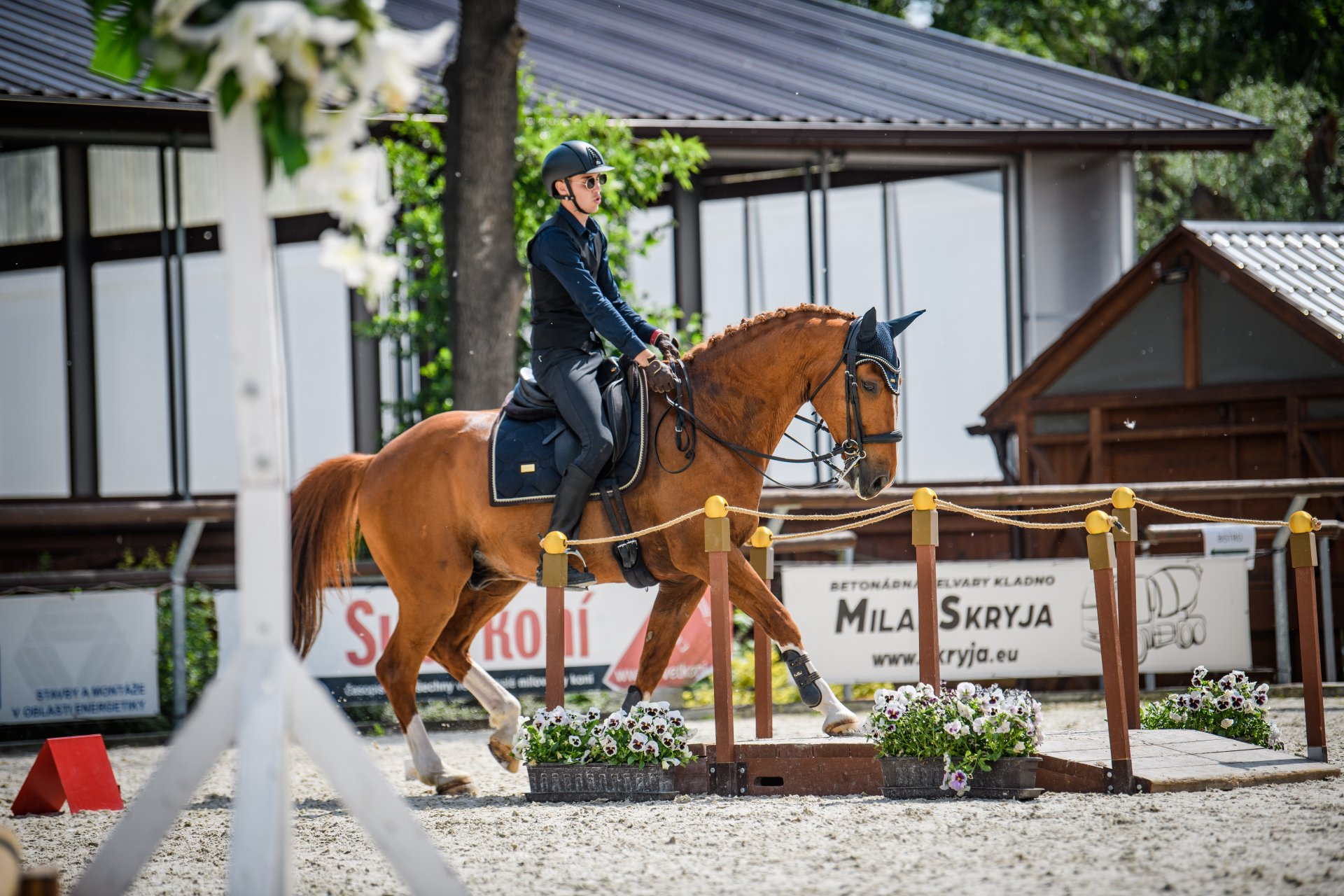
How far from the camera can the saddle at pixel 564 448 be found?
6.42m

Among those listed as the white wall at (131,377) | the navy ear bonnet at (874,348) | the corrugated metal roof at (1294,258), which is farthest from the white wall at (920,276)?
the navy ear bonnet at (874,348)

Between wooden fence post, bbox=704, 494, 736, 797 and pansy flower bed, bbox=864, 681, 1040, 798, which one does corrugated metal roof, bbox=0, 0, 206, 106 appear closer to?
wooden fence post, bbox=704, 494, 736, 797

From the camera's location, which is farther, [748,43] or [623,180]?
[748,43]

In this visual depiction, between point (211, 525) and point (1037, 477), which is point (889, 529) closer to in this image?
point (1037, 477)

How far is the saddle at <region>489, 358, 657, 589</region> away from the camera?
6.42m

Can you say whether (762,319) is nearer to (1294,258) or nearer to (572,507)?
(572,507)

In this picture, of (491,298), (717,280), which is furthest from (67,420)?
(717,280)

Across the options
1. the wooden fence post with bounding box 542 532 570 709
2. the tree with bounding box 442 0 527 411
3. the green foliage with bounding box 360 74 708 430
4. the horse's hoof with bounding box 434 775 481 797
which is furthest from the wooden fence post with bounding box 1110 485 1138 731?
the green foliage with bounding box 360 74 708 430

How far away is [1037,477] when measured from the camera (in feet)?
43.0

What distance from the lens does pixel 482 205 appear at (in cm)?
1089

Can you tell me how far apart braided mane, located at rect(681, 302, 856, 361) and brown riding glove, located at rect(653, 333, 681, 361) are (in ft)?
0.49

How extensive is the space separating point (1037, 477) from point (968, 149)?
4.19 metres

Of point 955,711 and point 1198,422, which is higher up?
point 1198,422

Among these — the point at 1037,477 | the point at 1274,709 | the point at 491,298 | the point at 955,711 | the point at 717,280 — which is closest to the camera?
the point at 955,711
